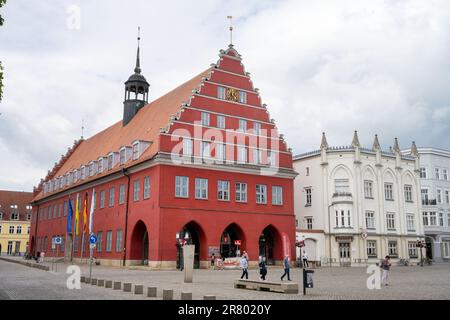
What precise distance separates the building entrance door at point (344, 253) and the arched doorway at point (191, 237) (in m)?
17.4

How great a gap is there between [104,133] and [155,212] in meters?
27.4

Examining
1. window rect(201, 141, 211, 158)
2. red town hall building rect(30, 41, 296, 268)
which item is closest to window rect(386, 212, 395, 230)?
red town hall building rect(30, 41, 296, 268)

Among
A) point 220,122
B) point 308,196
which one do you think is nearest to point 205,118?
point 220,122

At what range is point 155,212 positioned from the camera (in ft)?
135

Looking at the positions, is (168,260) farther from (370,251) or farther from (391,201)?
(391,201)

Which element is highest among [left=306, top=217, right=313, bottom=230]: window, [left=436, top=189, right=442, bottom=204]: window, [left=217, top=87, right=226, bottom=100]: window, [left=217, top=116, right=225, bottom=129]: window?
[left=217, top=87, right=226, bottom=100]: window

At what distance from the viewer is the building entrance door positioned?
53.1 m

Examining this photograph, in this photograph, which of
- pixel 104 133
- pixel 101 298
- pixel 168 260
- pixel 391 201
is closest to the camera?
pixel 101 298

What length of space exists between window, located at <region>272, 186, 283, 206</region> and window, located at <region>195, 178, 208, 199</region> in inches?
294

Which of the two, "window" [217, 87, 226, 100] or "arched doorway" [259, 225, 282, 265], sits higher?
"window" [217, 87, 226, 100]

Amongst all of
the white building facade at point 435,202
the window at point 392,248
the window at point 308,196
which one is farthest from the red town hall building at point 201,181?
the white building facade at point 435,202

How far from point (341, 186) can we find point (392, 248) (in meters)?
9.63

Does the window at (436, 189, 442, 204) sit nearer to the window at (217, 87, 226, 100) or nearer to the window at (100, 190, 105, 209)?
the window at (217, 87, 226, 100)
